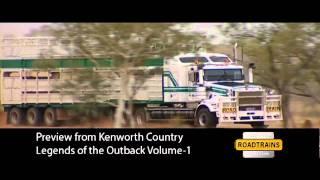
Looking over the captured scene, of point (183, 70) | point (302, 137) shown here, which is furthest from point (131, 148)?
point (302, 137)

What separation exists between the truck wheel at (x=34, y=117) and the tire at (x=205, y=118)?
2.68 metres

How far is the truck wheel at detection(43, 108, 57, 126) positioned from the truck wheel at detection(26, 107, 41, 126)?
0.11 m

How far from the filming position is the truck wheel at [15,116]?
2033cm

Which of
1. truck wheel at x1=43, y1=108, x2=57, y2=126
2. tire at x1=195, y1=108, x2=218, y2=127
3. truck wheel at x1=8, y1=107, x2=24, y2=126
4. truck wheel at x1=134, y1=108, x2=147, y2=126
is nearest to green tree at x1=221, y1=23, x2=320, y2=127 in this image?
tire at x1=195, y1=108, x2=218, y2=127

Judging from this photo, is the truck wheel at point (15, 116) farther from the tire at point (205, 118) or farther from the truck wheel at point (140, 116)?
the tire at point (205, 118)

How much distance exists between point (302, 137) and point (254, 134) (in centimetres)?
83

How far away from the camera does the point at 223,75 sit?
66.7 feet

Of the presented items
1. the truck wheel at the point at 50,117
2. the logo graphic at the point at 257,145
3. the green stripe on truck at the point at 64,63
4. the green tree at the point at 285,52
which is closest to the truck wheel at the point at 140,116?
the green stripe on truck at the point at 64,63

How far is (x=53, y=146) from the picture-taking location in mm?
20172

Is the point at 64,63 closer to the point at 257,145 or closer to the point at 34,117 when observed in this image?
the point at 34,117

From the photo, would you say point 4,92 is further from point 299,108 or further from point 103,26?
point 299,108

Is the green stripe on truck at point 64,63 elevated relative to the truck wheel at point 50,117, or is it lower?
elevated

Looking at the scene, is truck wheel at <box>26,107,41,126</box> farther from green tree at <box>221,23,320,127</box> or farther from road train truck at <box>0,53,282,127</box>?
green tree at <box>221,23,320,127</box>

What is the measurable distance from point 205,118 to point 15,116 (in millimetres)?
3222
